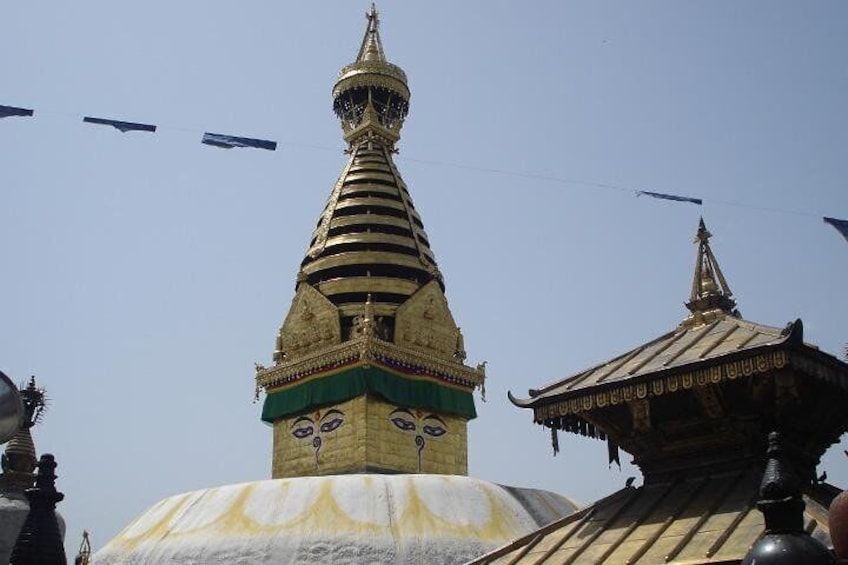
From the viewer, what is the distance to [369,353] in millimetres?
33625

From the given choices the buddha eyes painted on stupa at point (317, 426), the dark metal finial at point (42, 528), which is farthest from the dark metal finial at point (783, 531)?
the buddha eyes painted on stupa at point (317, 426)

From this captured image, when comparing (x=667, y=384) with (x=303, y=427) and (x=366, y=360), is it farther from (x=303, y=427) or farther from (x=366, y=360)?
(x=303, y=427)

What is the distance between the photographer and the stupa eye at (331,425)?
3384 cm

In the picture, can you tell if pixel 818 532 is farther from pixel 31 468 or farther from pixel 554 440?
pixel 31 468

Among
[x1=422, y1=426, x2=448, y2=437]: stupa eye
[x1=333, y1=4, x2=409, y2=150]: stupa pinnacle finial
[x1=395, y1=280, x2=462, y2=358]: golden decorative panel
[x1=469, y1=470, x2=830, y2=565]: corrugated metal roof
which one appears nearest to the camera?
[x1=469, y1=470, x2=830, y2=565]: corrugated metal roof

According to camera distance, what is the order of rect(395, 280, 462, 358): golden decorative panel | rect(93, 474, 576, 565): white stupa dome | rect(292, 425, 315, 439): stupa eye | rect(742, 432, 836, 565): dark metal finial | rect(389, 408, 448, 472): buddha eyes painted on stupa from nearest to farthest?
rect(742, 432, 836, 565): dark metal finial, rect(93, 474, 576, 565): white stupa dome, rect(389, 408, 448, 472): buddha eyes painted on stupa, rect(292, 425, 315, 439): stupa eye, rect(395, 280, 462, 358): golden decorative panel

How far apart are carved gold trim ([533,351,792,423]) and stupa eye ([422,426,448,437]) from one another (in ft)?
71.8

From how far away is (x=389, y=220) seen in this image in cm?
3900

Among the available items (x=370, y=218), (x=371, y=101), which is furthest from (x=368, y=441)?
(x=371, y=101)

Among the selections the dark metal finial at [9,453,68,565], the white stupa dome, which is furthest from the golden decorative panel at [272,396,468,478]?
the dark metal finial at [9,453,68,565]

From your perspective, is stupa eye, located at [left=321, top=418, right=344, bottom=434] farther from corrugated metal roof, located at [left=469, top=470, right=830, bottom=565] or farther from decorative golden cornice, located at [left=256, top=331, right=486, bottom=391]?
corrugated metal roof, located at [left=469, top=470, right=830, bottom=565]

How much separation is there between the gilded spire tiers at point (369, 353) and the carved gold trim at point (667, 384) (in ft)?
66.0

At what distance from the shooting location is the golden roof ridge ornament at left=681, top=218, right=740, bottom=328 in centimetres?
1387

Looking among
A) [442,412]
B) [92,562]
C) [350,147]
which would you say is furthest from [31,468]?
[350,147]
